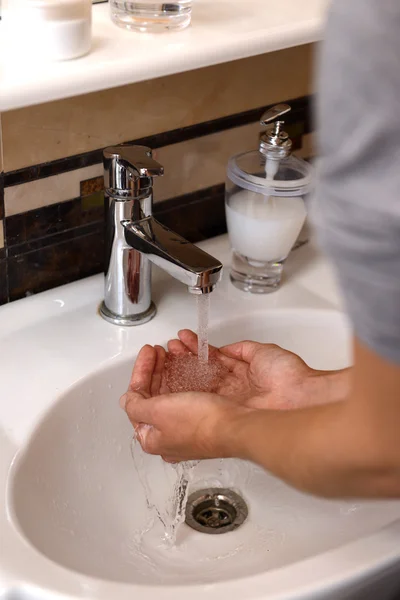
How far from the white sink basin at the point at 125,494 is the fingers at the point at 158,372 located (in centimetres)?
5

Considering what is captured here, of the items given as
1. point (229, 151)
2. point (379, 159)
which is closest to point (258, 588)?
point (379, 159)

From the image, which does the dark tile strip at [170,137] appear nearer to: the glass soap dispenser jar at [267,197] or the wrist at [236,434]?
the glass soap dispenser jar at [267,197]

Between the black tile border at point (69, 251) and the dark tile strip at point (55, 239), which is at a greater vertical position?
the dark tile strip at point (55, 239)

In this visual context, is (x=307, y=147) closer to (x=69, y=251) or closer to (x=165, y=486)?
(x=69, y=251)

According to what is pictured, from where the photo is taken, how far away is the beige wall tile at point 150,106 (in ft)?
2.64

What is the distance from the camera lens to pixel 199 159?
3.16ft

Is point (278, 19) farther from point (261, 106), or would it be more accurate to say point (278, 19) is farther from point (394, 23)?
point (394, 23)

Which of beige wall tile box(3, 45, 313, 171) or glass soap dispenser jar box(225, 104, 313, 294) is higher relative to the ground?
beige wall tile box(3, 45, 313, 171)

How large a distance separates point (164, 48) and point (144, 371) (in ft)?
0.93

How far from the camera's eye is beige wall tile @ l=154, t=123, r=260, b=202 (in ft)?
3.08

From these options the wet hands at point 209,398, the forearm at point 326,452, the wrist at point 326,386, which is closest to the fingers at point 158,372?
the wet hands at point 209,398

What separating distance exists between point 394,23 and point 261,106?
0.62 meters

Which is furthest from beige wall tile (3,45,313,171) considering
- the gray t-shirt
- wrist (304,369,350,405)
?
the gray t-shirt

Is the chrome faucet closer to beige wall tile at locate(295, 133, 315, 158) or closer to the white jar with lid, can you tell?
the white jar with lid
